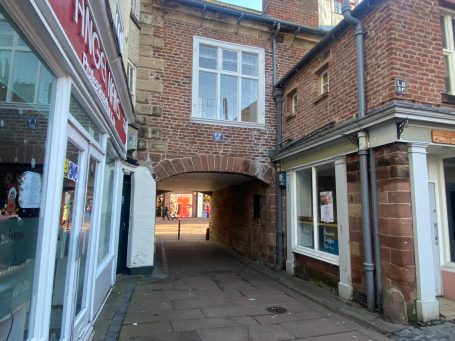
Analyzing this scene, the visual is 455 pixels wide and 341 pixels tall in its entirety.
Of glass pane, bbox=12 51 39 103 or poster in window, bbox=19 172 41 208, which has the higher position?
glass pane, bbox=12 51 39 103

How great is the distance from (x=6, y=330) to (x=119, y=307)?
383cm

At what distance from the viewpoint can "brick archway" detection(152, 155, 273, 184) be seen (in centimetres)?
870

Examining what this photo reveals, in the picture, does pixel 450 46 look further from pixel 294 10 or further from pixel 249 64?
pixel 294 10

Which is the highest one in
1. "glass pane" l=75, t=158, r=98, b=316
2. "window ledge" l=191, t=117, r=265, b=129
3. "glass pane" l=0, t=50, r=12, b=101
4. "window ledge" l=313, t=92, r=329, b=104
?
"window ledge" l=313, t=92, r=329, b=104

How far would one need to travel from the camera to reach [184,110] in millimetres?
9031

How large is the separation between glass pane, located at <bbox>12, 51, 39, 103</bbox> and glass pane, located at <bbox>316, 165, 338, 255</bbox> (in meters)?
6.07

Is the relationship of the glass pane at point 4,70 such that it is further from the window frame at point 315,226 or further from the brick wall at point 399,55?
the window frame at point 315,226

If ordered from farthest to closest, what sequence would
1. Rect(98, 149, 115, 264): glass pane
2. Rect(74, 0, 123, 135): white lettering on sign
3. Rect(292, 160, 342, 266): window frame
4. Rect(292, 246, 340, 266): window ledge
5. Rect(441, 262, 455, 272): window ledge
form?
Rect(292, 160, 342, 266): window frame → Rect(292, 246, 340, 266): window ledge → Rect(441, 262, 455, 272): window ledge → Rect(98, 149, 115, 264): glass pane → Rect(74, 0, 123, 135): white lettering on sign

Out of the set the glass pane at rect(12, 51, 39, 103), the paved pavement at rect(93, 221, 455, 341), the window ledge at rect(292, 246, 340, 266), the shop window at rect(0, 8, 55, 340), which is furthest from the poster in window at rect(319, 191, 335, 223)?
the glass pane at rect(12, 51, 39, 103)

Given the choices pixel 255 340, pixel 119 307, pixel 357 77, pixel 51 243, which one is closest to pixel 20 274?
pixel 51 243

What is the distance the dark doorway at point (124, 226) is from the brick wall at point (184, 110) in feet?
2.45

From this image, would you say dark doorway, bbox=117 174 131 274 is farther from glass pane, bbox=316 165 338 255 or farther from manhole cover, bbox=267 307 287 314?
glass pane, bbox=316 165 338 255

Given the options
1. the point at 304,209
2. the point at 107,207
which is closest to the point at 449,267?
the point at 304,209

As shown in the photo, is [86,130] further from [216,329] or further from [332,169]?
[332,169]
